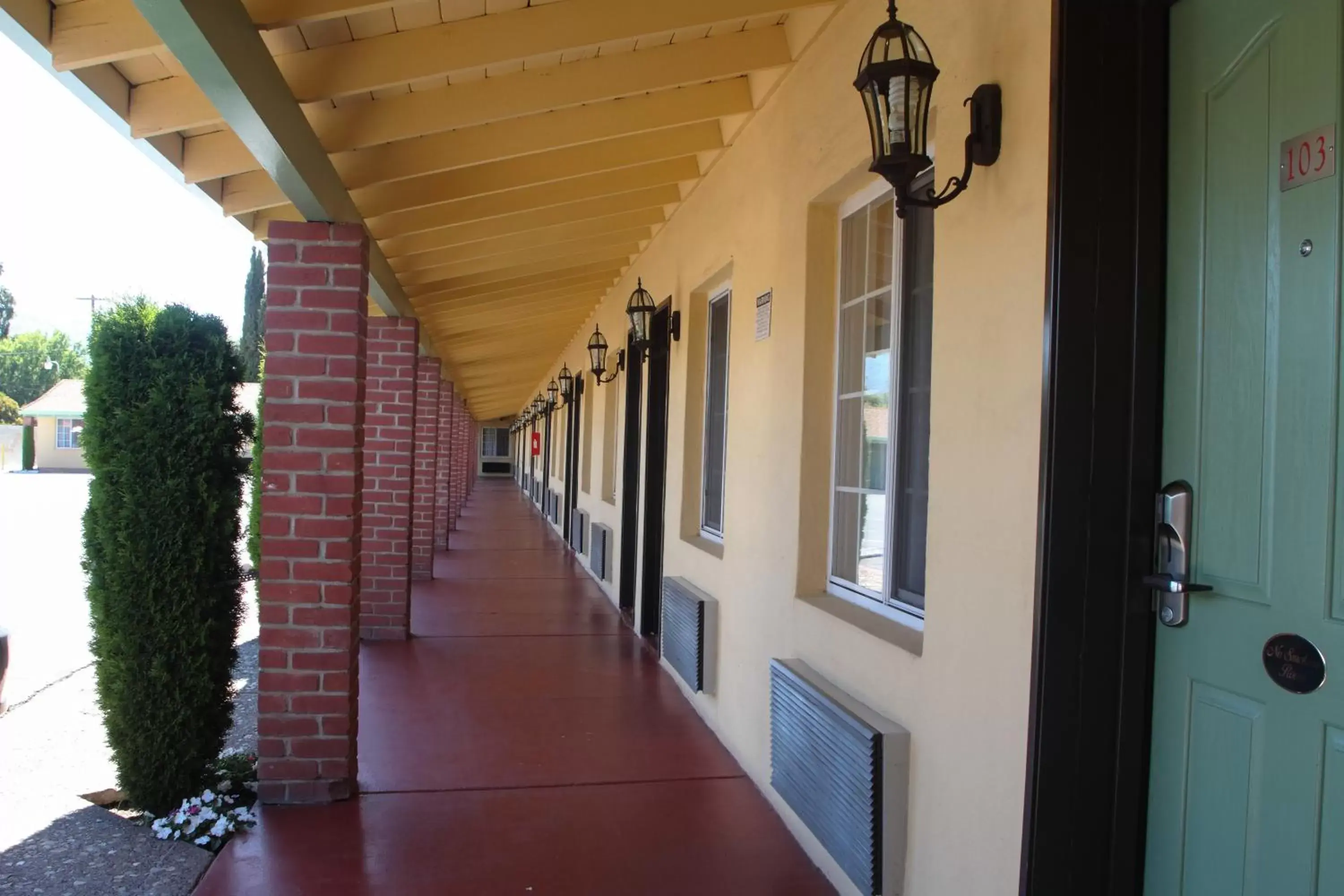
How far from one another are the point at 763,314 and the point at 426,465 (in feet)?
20.4

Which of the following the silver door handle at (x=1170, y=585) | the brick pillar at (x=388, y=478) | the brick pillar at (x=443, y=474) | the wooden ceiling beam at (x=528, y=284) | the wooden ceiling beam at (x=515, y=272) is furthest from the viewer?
the brick pillar at (x=443, y=474)

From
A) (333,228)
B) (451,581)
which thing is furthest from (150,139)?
(451,581)

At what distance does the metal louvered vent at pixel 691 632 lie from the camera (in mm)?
4348

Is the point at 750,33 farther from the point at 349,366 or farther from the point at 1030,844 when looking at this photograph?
the point at 1030,844

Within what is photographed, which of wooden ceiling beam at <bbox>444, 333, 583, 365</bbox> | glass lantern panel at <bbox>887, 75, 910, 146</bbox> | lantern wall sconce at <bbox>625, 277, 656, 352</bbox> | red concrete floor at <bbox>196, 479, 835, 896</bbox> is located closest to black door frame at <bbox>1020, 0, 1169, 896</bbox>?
glass lantern panel at <bbox>887, 75, 910, 146</bbox>

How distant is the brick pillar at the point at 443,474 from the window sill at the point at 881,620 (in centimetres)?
847

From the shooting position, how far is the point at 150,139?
3.16 metres

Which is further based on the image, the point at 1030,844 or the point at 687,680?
the point at 687,680

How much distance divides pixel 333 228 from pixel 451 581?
5.74m

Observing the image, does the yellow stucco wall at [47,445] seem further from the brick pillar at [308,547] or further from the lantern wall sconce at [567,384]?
the brick pillar at [308,547]

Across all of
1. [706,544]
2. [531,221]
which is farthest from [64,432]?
[706,544]

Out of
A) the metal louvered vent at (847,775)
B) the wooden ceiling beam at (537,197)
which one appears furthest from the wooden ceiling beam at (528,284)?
the metal louvered vent at (847,775)

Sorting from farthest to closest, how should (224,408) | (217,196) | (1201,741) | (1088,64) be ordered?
(217,196) < (224,408) < (1088,64) < (1201,741)

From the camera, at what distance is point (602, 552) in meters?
8.05
